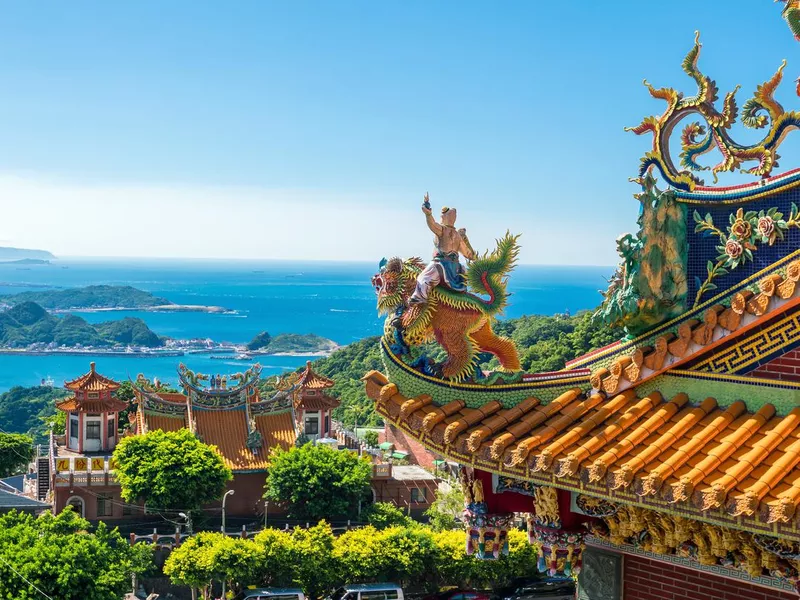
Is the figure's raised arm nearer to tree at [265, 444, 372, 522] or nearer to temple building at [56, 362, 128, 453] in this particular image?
tree at [265, 444, 372, 522]

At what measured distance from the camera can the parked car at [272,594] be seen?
27234 millimetres

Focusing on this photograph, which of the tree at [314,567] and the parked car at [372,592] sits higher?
the tree at [314,567]

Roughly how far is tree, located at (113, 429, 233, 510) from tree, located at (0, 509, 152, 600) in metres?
7.52

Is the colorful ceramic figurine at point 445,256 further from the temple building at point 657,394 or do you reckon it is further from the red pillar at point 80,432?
the red pillar at point 80,432

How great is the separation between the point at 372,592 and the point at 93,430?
46.8 feet

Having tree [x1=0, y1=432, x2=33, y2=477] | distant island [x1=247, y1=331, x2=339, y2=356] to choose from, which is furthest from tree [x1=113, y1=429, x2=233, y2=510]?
distant island [x1=247, y1=331, x2=339, y2=356]

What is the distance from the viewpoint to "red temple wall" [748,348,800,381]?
305 inches

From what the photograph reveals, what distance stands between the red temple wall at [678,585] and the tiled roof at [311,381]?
3083cm

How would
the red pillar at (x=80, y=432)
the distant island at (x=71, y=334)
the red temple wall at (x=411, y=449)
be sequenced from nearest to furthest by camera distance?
the red pillar at (x=80, y=432) → the red temple wall at (x=411, y=449) → the distant island at (x=71, y=334)

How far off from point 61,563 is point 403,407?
16534 millimetres

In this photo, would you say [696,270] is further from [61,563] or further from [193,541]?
[193,541]

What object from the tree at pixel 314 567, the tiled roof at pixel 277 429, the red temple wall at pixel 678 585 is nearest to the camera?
the red temple wall at pixel 678 585

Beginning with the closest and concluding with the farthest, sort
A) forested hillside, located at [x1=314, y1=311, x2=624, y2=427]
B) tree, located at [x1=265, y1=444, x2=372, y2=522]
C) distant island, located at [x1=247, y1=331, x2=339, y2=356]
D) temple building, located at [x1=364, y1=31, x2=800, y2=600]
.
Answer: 1. temple building, located at [x1=364, y1=31, x2=800, y2=600]
2. tree, located at [x1=265, y1=444, x2=372, y2=522]
3. forested hillside, located at [x1=314, y1=311, x2=624, y2=427]
4. distant island, located at [x1=247, y1=331, x2=339, y2=356]

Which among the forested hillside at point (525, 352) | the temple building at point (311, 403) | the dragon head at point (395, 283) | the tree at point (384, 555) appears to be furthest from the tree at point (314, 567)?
the dragon head at point (395, 283)
